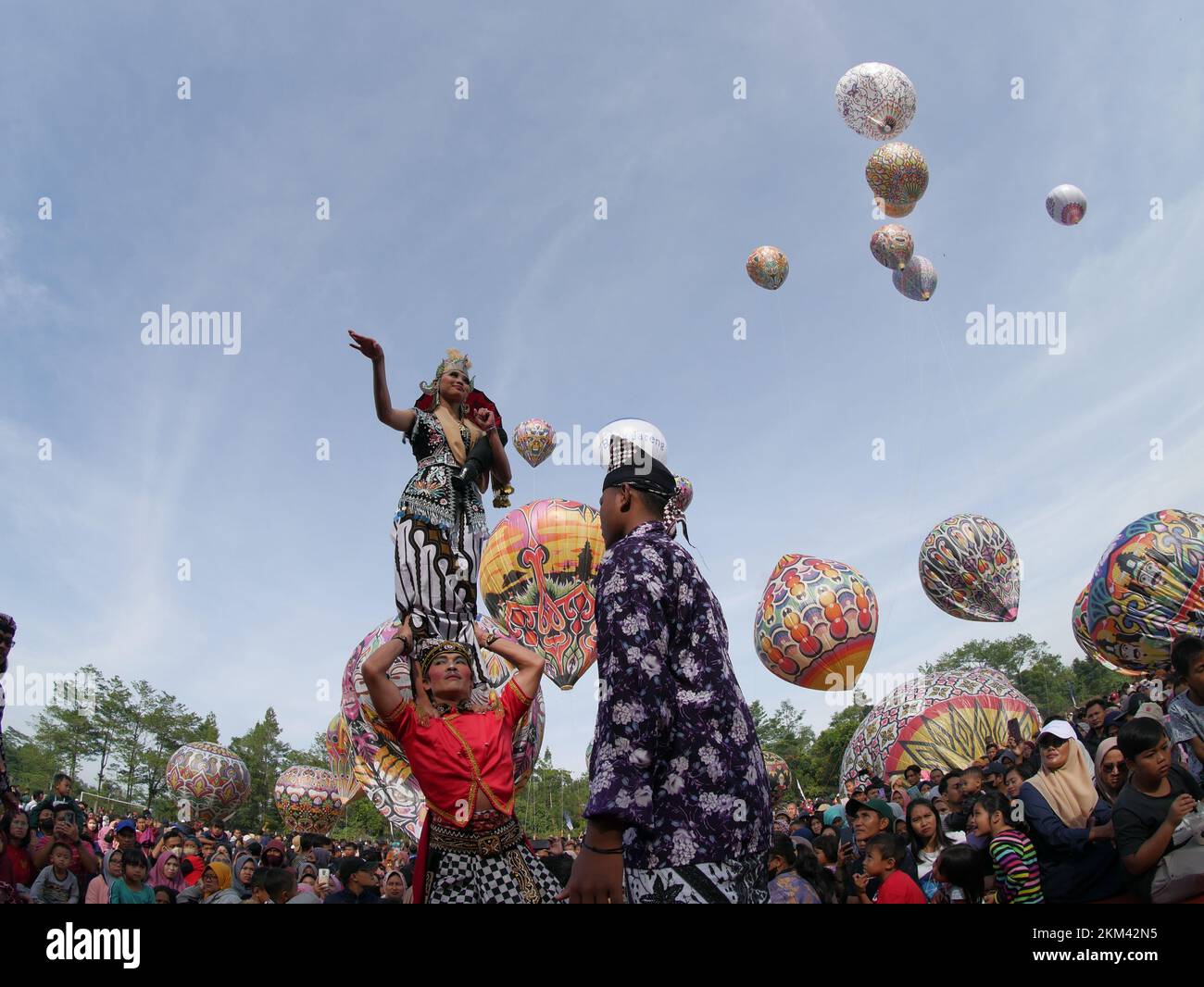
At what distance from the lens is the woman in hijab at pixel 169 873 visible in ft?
32.7

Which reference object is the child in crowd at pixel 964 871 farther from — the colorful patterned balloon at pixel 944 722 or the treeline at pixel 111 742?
the treeline at pixel 111 742

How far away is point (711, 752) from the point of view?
2.74 meters

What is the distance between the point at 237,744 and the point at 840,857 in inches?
2859

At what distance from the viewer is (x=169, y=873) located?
32.7 feet

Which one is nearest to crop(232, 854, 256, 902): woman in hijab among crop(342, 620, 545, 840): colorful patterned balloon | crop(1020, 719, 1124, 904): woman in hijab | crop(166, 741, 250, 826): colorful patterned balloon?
crop(342, 620, 545, 840): colorful patterned balloon

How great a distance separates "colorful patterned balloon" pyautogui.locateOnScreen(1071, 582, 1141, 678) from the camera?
14664 mm

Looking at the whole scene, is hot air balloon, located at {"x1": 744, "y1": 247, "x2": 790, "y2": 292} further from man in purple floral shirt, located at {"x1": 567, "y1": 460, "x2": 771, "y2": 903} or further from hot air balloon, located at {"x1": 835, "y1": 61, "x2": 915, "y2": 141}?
man in purple floral shirt, located at {"x1": 567, "y1": 460, "x2": 771, "y2": 903}

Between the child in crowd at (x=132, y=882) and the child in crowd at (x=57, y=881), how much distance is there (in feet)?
0.98

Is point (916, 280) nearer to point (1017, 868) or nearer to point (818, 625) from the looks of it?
point (818, 625)

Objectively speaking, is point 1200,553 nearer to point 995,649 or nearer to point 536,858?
point 536,858

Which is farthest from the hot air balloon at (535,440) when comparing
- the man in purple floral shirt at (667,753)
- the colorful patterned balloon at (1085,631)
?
the man in purple floral shirt at (667,753)

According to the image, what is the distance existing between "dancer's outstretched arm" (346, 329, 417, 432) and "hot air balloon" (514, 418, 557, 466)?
66.3 feet

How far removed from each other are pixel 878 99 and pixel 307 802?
83.9ft
